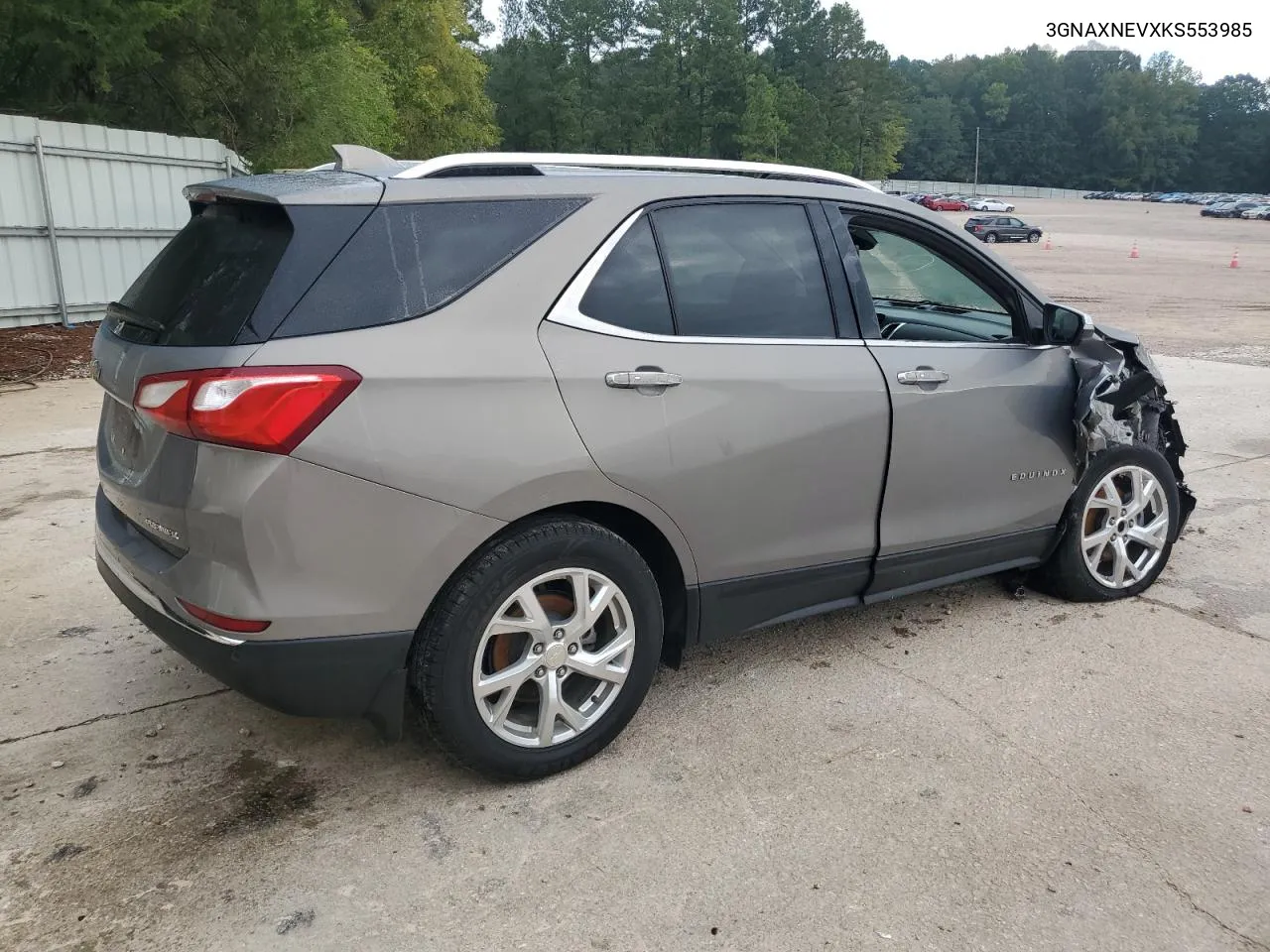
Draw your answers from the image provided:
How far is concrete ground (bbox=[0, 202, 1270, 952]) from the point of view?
2.42 m

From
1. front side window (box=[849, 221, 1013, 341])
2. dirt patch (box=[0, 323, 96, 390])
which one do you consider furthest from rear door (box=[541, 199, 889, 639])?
dirt patch (box=[0, 323, 96, 390])

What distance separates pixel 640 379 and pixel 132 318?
1.45m

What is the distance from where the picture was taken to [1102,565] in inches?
176

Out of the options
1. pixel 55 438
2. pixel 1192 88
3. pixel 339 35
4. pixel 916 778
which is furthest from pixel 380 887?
pixel 1192 88

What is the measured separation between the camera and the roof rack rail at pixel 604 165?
9.53ft

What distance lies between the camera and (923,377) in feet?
11.8

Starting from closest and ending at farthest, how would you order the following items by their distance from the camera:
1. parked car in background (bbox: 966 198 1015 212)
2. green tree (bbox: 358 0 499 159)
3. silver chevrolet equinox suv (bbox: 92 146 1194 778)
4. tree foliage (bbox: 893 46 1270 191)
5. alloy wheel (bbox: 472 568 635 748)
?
silver chevrolet equinox suv (bbox: 92 146 1194 778) < alloy wheel (bbox: 472 568 635 748) < green tree (bbox: 358 0 499 159) < parked car in background (bbox: 966 198 1015 212) < tree foliage (bbox: 893 46 1270 191)

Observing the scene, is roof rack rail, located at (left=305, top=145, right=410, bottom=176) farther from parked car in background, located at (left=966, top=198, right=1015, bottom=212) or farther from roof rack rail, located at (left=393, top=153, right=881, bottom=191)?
parked car in background, located at (left=966, top=198, right=1015, bottom=212)

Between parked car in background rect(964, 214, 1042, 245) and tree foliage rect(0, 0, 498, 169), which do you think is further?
parked car in background rect(964, 214, 1042, 245)

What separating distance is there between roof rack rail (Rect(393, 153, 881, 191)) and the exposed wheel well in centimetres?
103

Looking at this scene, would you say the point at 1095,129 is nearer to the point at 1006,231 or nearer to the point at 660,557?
the point at 1006,231

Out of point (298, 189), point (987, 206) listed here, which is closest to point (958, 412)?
point (298, 189)

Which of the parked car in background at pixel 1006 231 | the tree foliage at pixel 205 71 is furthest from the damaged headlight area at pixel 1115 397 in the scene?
the parked car in background at pixel 1006 231

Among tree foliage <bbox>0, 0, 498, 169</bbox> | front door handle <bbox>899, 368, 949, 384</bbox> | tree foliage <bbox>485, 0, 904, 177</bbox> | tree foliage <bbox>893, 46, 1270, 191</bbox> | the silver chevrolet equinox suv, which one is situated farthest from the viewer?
tree foliage <bbox>893, 46, 1270, 191</bbox>
